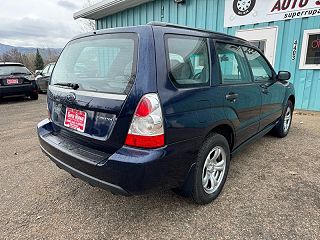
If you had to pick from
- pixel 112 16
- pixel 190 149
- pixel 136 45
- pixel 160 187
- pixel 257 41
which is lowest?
pixel 160 187

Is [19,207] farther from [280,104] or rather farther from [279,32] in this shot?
[279,32]

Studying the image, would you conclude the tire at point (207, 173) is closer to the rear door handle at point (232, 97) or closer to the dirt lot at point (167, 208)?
the dirt lot at point (167, 208)

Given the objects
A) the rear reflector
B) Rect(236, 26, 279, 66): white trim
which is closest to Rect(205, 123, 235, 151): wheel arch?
the rear reflector

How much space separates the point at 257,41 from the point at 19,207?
7.00m

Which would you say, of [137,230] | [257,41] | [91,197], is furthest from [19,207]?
[257,41]

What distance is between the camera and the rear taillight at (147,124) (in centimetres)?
180

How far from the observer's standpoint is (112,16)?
36.0 feet

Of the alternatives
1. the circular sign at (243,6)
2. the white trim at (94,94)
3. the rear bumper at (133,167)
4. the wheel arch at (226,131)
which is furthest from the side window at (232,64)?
the circular sign at (243,6)

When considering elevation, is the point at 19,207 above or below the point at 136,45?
below

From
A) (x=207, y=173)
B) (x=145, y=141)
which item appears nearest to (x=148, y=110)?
(x=145, y=141)

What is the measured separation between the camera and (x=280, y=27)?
651cm

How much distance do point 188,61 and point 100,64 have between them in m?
0.85

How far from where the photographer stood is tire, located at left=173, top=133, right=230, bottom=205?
7.28ft

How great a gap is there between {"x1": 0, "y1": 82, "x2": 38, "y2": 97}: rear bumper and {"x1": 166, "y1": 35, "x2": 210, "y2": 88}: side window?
353 inches
